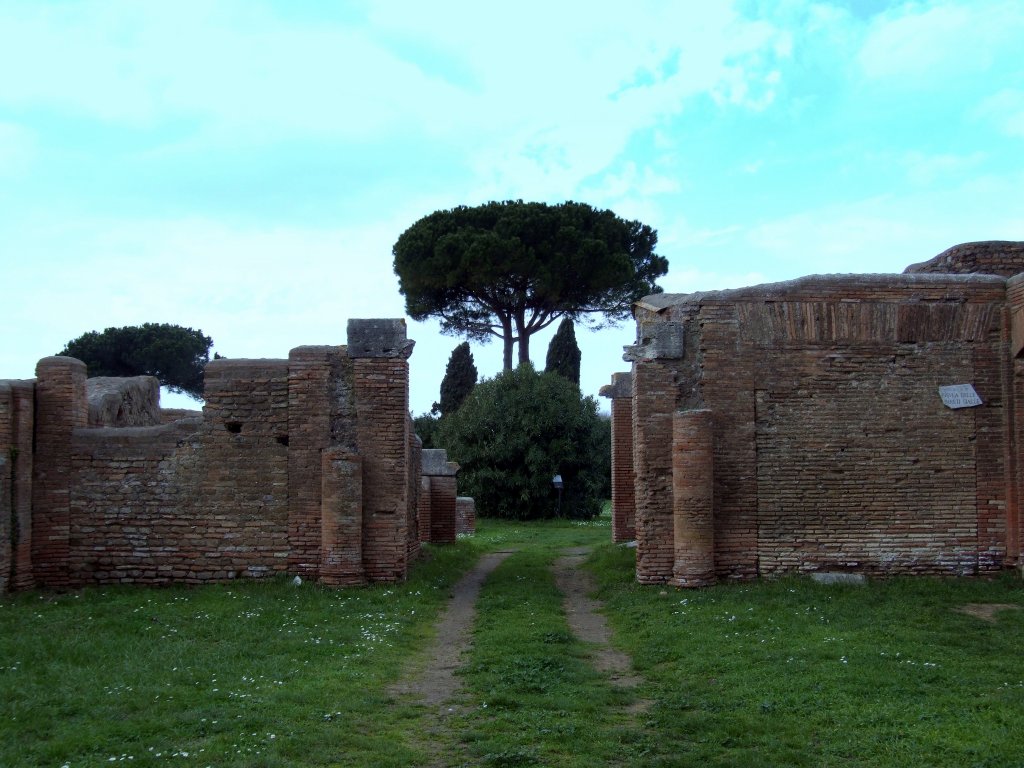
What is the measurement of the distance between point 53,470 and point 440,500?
24.0ft

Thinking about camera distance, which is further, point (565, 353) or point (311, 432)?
point (565, 353)

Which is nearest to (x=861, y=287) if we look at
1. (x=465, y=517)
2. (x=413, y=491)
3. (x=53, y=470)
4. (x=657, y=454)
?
(x=657, y=454)

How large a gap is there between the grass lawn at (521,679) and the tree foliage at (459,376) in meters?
24.1

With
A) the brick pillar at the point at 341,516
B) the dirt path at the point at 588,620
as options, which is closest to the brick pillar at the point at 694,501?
the dirt path at the point at 588,620

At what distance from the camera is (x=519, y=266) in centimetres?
3011

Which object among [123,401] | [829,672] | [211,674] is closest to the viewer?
[829,672]

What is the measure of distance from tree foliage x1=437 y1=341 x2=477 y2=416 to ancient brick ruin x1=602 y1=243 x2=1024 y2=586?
23806 mm

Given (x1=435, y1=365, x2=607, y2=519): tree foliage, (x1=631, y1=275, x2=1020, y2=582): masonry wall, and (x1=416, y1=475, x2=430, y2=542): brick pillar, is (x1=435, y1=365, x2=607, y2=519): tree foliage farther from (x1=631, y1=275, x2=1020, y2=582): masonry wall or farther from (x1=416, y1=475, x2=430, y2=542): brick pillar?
(x1=631, y1=275, x2=1020, y2=582): masonry wall

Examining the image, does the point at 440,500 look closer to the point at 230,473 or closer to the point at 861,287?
the point at 230,473

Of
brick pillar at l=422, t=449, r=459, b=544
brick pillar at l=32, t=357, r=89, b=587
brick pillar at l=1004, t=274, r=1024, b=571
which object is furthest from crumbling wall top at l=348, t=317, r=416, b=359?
brick pillar at l=1004, t=274, r=1024, b=571

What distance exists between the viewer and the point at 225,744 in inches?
217

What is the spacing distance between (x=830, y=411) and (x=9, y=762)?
30.3 ft

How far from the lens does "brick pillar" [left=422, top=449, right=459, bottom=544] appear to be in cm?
1753

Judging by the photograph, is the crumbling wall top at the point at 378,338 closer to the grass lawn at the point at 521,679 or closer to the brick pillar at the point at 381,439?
the brick pillar at the point at 381,439
